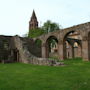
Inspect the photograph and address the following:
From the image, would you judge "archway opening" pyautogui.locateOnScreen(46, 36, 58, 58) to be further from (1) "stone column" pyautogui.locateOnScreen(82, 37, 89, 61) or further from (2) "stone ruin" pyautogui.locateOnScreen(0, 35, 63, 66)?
(1) "stone column" pyautogui.locateOnScreen(82, 37, 89, 61)

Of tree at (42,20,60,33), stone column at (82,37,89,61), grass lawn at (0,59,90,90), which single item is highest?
tree at (42,20,60,33)

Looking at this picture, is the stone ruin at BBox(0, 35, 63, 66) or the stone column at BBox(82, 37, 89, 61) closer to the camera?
the stone column at BBox(82, 37, 89, 61)

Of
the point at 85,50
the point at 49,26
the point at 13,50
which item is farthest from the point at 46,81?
the point at 49,26

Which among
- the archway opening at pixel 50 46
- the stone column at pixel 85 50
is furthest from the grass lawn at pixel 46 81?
the archway opening at pixel 50 46

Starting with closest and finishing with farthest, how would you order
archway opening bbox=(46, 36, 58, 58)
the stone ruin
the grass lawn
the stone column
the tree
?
1. the grass lawn
2. the stone column
3. the stone ruin
4. archway opening bbox=(46, 36, 58, 58)
5. the tree

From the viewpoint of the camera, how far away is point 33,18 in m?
63.7

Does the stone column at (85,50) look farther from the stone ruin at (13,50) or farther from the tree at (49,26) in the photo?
the tree at (49,26)

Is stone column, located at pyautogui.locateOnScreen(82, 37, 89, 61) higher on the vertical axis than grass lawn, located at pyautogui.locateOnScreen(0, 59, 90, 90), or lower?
higher

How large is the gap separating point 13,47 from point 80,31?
439 inches

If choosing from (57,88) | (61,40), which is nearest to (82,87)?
(57,88)

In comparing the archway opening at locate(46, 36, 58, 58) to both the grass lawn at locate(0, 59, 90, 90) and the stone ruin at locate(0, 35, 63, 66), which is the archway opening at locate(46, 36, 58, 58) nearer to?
the stone ruin at locate(0, 35, 63, 66)

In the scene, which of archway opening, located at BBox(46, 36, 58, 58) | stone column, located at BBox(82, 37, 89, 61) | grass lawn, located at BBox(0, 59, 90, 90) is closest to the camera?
grass lawn, located at BBox(0, 59, 90, 90)

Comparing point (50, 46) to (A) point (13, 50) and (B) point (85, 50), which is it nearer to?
(A) point (13, 50)

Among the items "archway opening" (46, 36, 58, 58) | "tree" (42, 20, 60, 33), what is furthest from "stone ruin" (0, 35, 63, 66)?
"tree" (42, 20, 60, 33)
